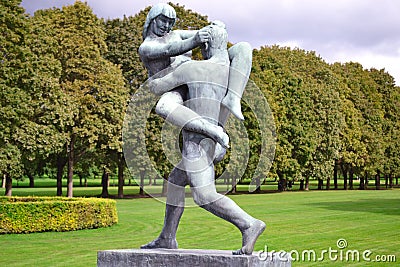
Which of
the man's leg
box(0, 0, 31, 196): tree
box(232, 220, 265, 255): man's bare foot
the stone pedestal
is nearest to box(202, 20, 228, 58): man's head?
the man's leg

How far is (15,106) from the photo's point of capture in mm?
29391

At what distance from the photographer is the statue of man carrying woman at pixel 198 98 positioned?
6.75m

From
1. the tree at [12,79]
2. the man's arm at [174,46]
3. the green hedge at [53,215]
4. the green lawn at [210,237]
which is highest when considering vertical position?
the tree at [12,79]

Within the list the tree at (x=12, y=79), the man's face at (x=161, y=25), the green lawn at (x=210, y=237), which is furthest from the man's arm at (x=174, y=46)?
the tree at (x=12, y=79)

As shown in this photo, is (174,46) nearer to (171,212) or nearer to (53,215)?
(171,212)

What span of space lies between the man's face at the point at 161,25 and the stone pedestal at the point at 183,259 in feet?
8.20

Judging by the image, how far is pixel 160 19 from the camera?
7.25 meters

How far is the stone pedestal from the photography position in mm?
6480

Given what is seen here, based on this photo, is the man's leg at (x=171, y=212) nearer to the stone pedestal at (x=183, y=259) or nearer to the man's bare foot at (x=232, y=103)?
the stone pedestal at (x=183, y=259)

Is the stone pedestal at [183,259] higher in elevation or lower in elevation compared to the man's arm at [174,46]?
lower

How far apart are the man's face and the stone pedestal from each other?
2.50 meters

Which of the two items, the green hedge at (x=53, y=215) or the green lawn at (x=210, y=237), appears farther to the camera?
the green hedge at (x=53, y=215)

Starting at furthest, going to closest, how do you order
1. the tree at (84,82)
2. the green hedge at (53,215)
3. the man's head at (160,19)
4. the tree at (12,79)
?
the tree at (84,82) < the tree at (12,79) < the green hedge at (53,215) < the man's head at (160,19)

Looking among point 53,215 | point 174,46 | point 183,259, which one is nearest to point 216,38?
point 174,46
